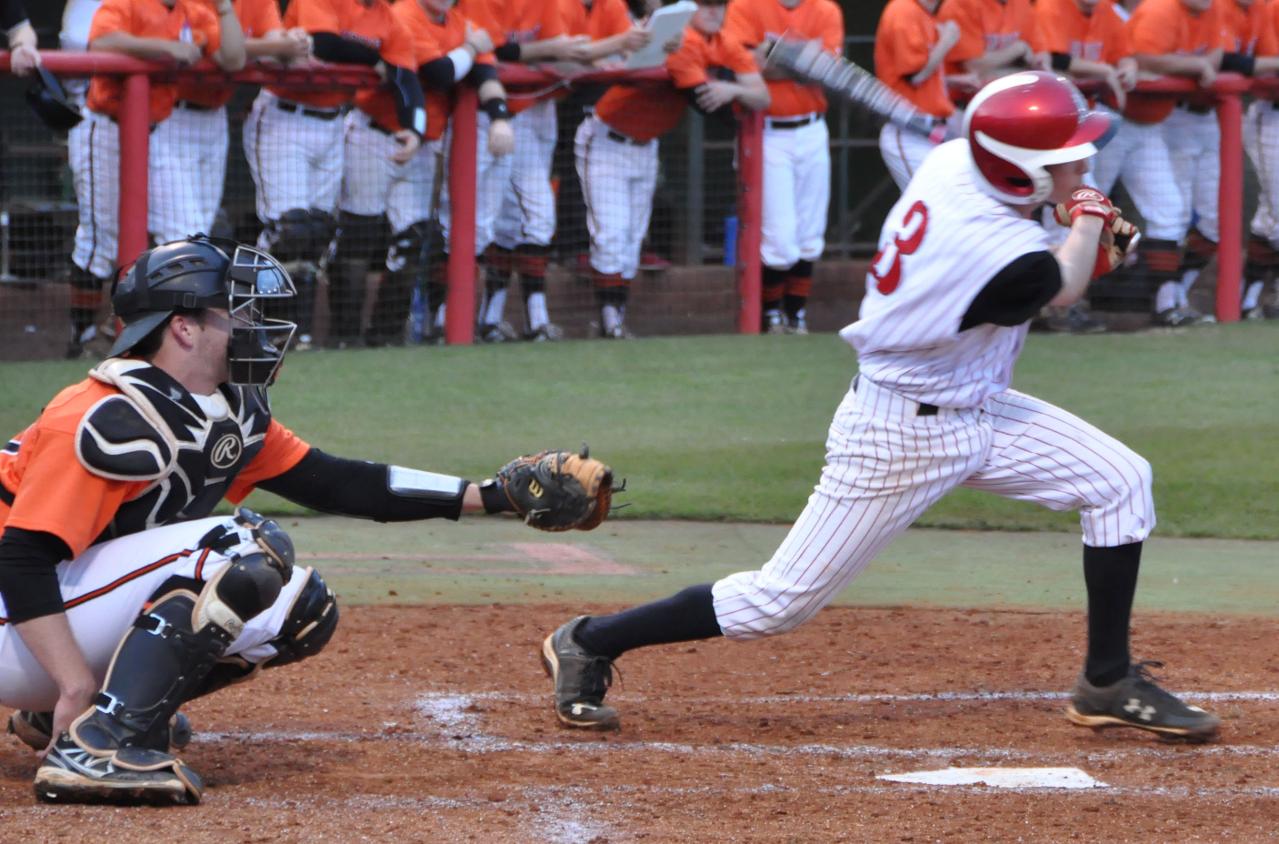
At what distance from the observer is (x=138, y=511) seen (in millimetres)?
3656

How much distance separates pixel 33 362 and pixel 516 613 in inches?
184

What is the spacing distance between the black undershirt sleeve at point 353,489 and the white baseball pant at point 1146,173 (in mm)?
7819

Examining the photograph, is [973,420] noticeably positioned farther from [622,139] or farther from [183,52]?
[622,139]

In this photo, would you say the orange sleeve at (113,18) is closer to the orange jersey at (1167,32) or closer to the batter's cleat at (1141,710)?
the orange jersey at (1167,32)

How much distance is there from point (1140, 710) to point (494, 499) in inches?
57.4

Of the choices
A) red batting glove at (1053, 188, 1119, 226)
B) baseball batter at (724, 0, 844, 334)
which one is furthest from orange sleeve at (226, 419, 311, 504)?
baseball batter at (724, 0, 844, 334)

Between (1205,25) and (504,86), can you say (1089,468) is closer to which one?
(504,86)

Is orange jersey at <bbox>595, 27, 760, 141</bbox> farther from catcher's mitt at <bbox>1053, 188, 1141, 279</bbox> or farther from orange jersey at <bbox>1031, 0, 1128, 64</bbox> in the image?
catcher's mitt at <bbox>1053, 188, 1141, 279</bbox>

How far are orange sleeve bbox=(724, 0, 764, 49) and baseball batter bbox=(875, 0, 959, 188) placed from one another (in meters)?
0.66

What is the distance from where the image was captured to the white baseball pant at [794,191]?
34.5 feet

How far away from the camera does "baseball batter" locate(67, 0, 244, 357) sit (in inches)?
348

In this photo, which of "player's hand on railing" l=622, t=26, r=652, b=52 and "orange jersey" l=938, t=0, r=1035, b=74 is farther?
"orange jersey" l=938, t=0, r=1035, b=74

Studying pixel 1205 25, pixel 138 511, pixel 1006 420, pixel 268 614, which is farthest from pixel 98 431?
pixel 1205 25

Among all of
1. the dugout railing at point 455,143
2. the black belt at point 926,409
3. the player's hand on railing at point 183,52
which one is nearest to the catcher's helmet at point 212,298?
the black belt at point 926,409
